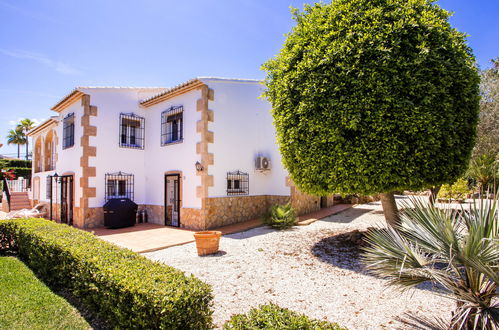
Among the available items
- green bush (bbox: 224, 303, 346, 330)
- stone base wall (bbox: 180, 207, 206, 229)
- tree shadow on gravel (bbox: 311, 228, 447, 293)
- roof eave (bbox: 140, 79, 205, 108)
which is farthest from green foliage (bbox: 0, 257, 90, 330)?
roof eave (bbox: 140, 79, 205, 108)

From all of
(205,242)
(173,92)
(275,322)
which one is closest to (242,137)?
(173,92)

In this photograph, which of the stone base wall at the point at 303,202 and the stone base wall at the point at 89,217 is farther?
the stone base wall at the point at 303,202

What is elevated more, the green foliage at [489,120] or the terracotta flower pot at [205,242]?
the green foliage at [489,120]

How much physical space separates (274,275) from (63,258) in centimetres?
395

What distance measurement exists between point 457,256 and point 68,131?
15.9m

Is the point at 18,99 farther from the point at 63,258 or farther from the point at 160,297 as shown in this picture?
the point at 160,297

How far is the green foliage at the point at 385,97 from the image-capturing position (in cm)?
562

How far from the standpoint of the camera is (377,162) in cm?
581

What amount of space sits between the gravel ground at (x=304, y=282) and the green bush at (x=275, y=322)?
114 centimetres

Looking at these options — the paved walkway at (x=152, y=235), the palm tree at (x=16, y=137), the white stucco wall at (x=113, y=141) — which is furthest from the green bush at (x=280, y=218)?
the palm tree at (x=16, y=137)

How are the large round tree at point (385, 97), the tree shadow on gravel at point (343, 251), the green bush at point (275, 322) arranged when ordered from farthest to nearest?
the tree shadow on gravel at point (343, 251), the large round tree at point (385, 97), the green bush at point (275, 322)

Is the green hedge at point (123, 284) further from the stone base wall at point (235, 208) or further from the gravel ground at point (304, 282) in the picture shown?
the stone base wall at point (235, 208)

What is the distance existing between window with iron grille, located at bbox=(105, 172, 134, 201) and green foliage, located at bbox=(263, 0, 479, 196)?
946 centimetres

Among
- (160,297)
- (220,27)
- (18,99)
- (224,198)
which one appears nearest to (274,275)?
(160,297)
